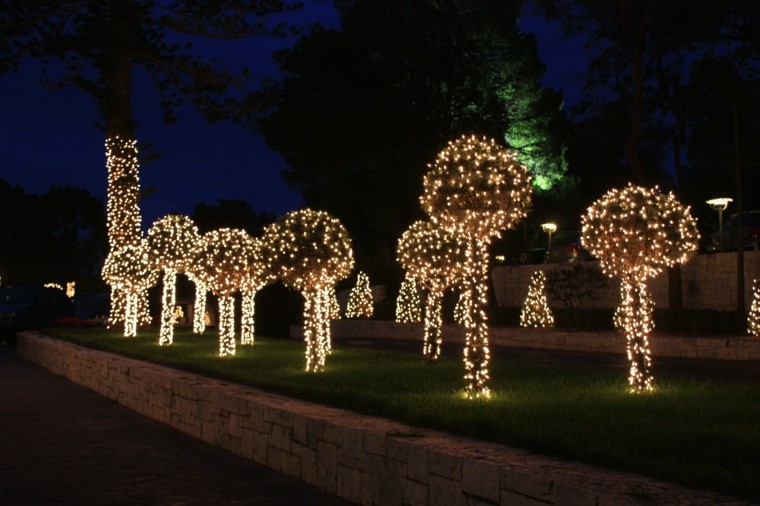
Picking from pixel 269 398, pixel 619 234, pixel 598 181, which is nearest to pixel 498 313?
pixel 619 234

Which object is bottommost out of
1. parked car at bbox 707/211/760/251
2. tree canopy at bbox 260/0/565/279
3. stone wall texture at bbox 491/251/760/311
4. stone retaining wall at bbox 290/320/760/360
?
stone retaining wall at bbox 290/320/760/360

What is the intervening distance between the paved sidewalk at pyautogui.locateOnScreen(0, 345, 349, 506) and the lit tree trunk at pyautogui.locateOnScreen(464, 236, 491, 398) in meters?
A: 2.80

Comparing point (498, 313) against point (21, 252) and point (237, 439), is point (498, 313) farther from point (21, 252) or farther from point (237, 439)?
point (21, 252)

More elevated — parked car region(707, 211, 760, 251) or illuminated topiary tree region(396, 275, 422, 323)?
parked car region(707, 211, 760, 251)

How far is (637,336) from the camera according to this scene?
38.2 ft

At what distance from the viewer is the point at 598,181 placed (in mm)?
51625

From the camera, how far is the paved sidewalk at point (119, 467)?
812 centimetres

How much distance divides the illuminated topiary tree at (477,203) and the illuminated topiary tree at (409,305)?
18.4 m

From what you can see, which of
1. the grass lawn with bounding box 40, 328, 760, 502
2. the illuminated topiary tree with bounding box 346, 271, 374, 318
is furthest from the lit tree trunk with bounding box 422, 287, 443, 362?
the illuminated topiary tree with bounding box 346, 271, 374, 318

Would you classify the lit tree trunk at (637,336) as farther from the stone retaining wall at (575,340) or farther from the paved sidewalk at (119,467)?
the stone retaining wall at (575,340)

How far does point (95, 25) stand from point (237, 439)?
460 inches

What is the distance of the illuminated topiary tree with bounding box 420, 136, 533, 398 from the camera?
11.1 m

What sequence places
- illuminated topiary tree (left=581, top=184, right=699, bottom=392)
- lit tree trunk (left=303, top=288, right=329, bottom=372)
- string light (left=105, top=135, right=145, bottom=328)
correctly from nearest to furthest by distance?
illuminated topiary tree (left=581, top=184, right=699, bottom=392), lit tree trunk (left=303, top=288, right=329, bottom=372), string light (left=105, top=135, right=145, bottom=328)

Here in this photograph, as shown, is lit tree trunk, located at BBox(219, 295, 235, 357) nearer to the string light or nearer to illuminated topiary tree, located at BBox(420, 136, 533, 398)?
illuminated topiary tree, located at BBox(420, 136, 533, 398)
